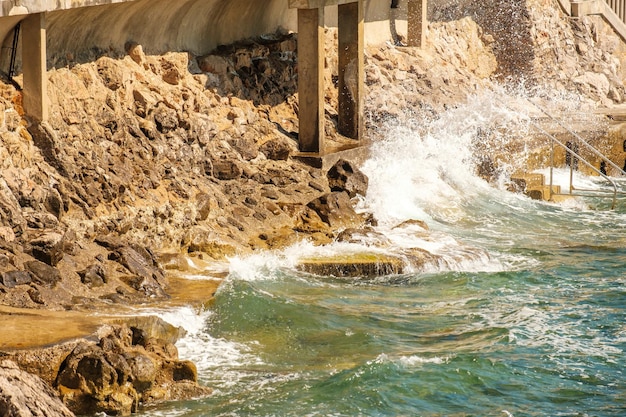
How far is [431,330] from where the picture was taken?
13.4 meters

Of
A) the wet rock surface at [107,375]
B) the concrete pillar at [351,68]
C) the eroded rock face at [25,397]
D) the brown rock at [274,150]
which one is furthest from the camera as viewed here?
the concrete pillar at [351,68]

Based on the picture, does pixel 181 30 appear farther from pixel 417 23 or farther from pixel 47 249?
pixel 417 23

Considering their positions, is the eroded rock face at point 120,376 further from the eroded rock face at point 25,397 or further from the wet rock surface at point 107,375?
the eroded rock face at point 25,397

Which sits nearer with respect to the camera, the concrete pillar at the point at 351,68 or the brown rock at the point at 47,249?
the brown rock at the point at 47,249

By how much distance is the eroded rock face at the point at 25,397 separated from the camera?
858 centimetres

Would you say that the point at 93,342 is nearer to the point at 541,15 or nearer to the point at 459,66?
the point at 459,66

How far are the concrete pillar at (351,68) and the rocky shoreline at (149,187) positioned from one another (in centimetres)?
32

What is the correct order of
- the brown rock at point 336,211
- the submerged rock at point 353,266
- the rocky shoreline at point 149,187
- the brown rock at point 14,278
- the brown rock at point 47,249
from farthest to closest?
the brown rock at point 336,211 → the submerged rock at point 353,266 → the brown rock at point 47,249 → the brown rock at point 14,278 → the rocky shoreline at point 149,187

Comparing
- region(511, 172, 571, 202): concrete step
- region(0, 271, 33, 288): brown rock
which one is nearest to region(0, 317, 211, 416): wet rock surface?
region(0, 271, 33, 288): brown rock

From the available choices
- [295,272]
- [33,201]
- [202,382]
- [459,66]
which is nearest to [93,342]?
[202,382]

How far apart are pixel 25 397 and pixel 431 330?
5.67 metres

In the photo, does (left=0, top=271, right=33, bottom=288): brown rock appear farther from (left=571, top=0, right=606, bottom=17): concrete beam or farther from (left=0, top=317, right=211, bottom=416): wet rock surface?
(left=571, top=0, right=606, bottom=17): concrete beam

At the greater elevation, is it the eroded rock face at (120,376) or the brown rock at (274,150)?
the brown rock at (274,150)

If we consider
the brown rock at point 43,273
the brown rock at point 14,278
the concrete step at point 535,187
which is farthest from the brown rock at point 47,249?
the concrete step at point 535,187
